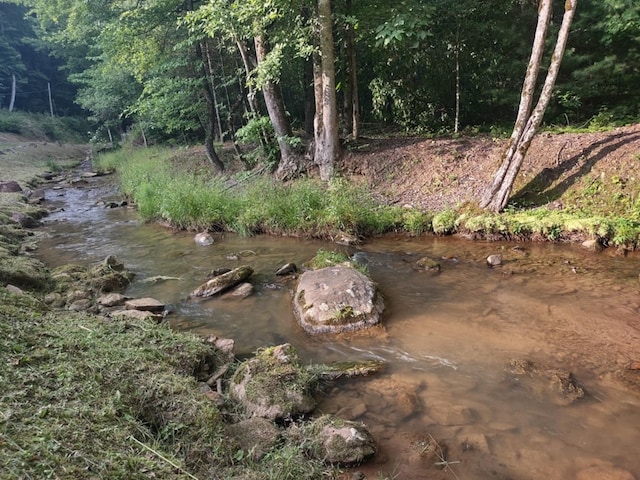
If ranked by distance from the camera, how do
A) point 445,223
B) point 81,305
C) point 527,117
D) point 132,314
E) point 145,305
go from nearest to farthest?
point 132,314 < point 81,305 < point 145,305 < point 527,117 < point 445,223

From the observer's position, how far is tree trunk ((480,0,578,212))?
7.39m

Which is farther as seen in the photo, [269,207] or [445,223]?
[269,207]

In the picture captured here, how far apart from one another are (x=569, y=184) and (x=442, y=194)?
2.41m

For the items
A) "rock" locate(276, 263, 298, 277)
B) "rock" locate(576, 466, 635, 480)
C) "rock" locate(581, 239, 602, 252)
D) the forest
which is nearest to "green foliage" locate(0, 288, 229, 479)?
"rock" locate(576, 466, 635, 480)

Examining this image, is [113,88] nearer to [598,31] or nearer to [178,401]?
[598,31]

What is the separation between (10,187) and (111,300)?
12977 millimetres

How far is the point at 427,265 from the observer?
6.87 m

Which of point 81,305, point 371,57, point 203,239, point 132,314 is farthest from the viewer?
point 371,57

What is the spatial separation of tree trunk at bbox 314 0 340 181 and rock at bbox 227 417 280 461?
25.6 ft

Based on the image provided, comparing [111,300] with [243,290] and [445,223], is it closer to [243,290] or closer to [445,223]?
[243,290]

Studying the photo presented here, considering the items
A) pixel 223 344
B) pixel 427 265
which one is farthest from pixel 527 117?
pixel 223 344

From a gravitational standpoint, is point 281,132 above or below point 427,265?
above

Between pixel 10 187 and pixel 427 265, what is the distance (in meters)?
15.6

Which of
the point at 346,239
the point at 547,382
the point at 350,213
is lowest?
the point at 547,382
